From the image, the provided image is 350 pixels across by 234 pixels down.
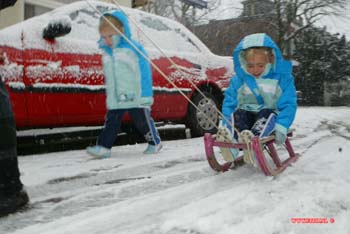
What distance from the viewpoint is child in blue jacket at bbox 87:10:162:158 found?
4.12 metres

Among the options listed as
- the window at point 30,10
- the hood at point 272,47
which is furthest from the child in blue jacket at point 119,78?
the window at point 30,10

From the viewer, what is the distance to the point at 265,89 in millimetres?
3363

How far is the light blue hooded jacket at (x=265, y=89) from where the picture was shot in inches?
126

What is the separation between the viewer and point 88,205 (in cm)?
244

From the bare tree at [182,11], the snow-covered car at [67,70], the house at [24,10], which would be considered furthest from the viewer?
the bare tree at [182,11]

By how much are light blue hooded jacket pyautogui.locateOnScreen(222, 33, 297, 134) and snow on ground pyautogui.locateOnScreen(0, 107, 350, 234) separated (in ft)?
1.52

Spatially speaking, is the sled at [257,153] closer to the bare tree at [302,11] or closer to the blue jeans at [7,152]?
the blue jeans at [7,152]

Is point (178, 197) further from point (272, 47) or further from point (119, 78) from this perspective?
point (119, 78)

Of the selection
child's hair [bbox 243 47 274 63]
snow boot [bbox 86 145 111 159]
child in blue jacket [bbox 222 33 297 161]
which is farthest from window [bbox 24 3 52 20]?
child's hair [bbox 243 47 274 63]

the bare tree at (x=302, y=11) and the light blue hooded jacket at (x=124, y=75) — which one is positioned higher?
the bare tree at (x=302, y=11)

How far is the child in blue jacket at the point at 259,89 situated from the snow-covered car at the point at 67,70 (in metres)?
0.33

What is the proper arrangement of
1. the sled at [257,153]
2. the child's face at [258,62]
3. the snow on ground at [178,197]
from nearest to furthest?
the snow on ground at [178,197]
the sled at [257,153]
the child's face at [258,62]

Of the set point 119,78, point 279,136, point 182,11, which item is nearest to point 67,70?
point 119,78

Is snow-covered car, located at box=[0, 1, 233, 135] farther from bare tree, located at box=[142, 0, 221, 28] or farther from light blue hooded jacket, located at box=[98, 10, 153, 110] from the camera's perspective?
bare tree, located at box=[142, 0, 221, 28]
